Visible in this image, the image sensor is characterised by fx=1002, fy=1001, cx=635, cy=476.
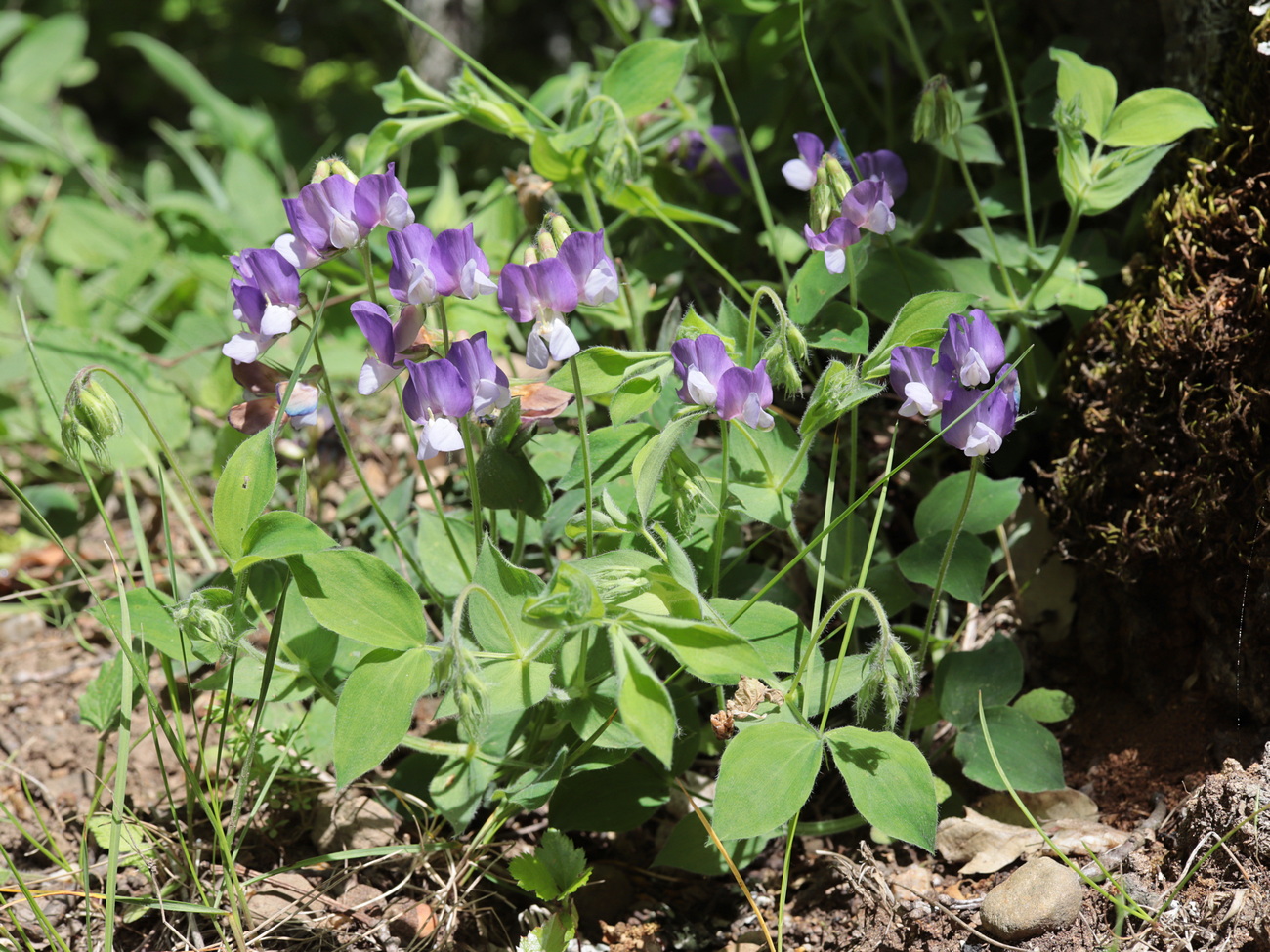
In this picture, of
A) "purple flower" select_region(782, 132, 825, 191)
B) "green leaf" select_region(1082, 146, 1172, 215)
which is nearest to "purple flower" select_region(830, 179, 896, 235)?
"purple flower" select_region(782, 132, 825, 191)

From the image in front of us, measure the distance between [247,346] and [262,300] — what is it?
0.07m

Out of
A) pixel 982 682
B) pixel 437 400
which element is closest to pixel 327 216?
pixel 437 400

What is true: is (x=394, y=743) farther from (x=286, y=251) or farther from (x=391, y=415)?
(x=391, y=415)

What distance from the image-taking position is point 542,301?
1.42 m

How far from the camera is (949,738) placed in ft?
6.24

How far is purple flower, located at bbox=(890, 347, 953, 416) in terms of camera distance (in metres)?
1.47

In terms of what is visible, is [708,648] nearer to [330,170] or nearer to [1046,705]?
[1046,705]

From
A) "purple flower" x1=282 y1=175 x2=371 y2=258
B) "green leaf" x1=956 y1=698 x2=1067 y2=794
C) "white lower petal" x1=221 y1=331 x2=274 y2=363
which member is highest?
"purple flower" x1=282 y1=175 x2=371 y2=258

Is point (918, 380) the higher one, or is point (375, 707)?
point (918, 380)

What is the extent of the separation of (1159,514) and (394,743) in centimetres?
139

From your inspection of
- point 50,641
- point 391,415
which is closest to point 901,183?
point 391,415

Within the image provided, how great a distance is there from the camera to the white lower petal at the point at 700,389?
1409 millimetres

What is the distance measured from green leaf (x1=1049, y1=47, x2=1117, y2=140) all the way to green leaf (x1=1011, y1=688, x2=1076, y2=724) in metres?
1.06

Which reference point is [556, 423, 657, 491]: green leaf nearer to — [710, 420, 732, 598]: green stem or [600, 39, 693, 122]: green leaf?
[710, 420, 732, 598]: green stem
